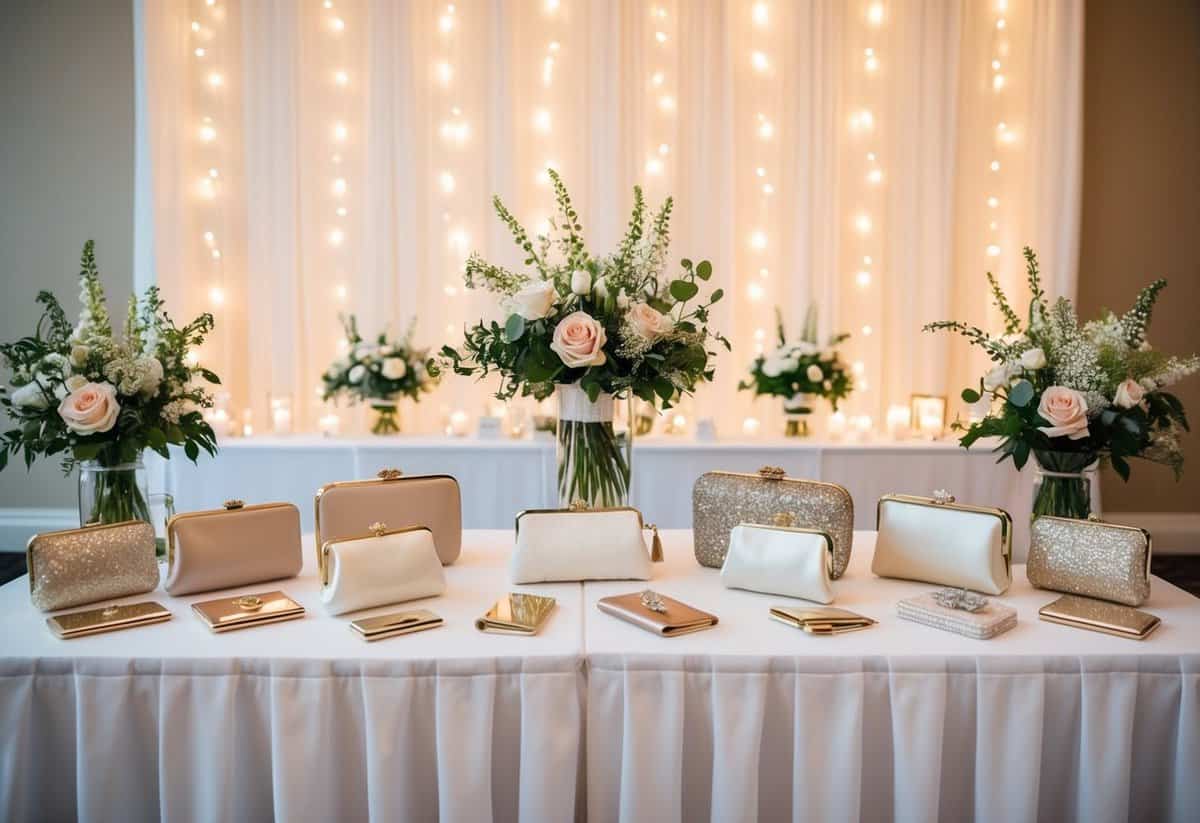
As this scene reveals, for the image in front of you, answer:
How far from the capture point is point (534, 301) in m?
1.78

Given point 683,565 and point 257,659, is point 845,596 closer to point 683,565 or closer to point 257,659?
point 683,565

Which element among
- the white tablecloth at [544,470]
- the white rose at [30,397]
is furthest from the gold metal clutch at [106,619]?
the white tablecloth at [544,470]

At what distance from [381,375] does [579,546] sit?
273 centimetres

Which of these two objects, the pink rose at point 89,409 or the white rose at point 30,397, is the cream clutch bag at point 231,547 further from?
the white rose at point 30,397

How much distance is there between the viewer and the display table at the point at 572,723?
4.64 ft

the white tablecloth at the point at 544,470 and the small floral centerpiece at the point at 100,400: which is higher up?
the small floral centerpiece at the point at 100,400

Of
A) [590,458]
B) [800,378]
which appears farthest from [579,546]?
[800,378]

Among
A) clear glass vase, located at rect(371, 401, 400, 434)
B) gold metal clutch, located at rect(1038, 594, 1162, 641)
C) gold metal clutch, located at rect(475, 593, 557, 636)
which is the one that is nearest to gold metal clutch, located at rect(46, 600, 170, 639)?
gold metal clutch, located at rect(475, 593, 557, 636)

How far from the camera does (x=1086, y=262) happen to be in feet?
15.5

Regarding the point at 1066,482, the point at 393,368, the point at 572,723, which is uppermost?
the point at 393,368

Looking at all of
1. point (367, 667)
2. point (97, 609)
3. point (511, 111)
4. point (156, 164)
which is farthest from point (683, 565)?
point (156, 164)

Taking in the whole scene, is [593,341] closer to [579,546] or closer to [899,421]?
[579,546]

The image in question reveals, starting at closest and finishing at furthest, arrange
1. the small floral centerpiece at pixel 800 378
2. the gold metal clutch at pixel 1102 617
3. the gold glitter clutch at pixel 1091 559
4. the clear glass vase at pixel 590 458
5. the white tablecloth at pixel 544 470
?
1. the gold metal clutch at pixel 1102 617
2. the gold glitter clutch at pixel 1091 559
3. the clear glass vase at pixel 590 458
4. the white tablecloth at pixel 544 470
5. the small floral centerpiece at pixel 800 378

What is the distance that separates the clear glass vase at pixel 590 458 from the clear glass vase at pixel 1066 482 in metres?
0.92
